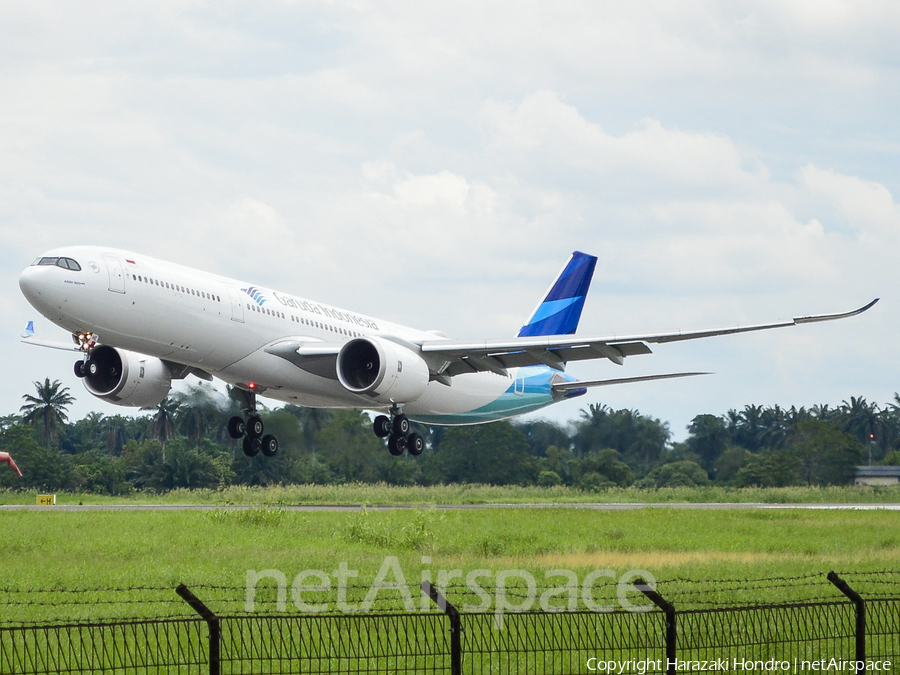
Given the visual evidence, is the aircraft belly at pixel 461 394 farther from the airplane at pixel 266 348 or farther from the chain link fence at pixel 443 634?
the chain link fence at pixel 443 634

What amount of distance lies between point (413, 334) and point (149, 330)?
10.8 metres

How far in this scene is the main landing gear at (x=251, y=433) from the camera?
3562 centimetres

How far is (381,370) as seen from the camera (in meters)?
29.5

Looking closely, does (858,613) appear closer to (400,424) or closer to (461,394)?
(400,424)

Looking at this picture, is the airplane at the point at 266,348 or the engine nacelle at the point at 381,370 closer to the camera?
the airplane at the point at 266,348

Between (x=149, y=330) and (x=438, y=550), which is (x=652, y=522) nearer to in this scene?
(x=438, y=550)

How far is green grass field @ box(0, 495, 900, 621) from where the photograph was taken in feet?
62.7

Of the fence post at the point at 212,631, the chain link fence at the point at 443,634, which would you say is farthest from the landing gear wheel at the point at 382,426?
the fence post at the point at 212,631

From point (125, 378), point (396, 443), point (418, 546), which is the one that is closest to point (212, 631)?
point (418, 546)

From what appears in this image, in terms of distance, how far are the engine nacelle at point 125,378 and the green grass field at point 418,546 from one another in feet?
11.4

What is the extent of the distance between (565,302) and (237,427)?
13670 millimetres

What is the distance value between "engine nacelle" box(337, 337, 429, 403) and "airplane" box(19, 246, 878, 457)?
0.13 feet

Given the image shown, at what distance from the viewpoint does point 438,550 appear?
81.1ft

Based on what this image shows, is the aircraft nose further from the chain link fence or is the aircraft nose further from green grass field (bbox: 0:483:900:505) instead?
green grass field (bbox: 0:483:900:505)
